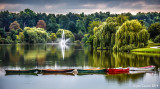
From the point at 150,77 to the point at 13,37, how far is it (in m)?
126

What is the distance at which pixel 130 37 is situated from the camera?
6831 cm

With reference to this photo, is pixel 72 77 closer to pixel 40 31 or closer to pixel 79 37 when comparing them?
pixel 40 31

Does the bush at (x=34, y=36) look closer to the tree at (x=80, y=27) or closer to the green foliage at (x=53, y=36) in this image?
the green foliage at (x=53, y=36)

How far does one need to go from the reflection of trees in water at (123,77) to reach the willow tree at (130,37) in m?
30.3

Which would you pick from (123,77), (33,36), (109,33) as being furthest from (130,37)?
(33,36)

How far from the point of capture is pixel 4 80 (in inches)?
1388

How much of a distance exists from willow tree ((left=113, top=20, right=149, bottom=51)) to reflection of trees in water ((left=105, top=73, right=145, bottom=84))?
30.3 m

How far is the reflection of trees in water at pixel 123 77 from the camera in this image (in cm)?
3478

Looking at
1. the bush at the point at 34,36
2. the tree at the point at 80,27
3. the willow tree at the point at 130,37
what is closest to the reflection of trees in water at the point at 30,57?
the willow tree at the point at 130,37

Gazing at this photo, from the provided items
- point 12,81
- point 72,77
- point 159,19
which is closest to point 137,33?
point 72,77

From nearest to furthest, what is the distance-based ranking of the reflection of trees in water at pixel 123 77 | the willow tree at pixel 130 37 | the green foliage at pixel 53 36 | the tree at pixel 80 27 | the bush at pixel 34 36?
1. the reflection of trees in water at pixel 123 77
2. the willow tree at pixel 130 37
3. the bush at pixel 34 36
4. the green foliage at pixel 53 36
5. the tree at pixel 80 27

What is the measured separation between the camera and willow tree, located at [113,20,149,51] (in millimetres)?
68500

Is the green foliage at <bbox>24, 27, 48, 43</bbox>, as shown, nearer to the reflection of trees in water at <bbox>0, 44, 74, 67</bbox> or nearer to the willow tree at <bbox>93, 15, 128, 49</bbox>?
the reflection of trees in water at <bbox>0, 44, 74, 67</bbox>

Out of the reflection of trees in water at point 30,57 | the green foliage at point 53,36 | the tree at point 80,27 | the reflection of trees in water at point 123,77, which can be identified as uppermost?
the tree at point 80,27
